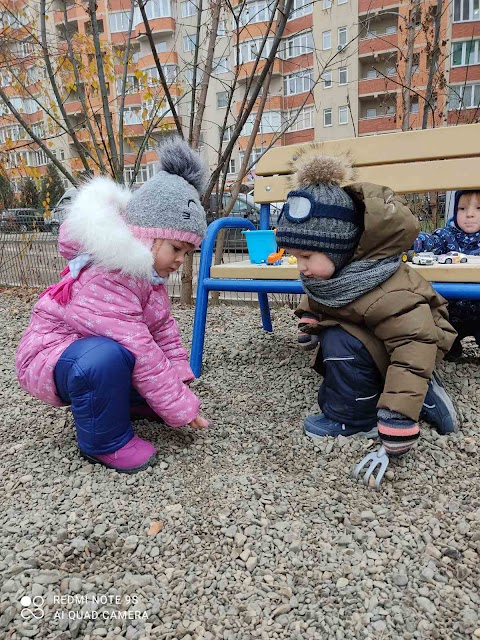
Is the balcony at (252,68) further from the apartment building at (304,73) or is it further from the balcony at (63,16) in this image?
the balcony at (63,16)

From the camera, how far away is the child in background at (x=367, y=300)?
1649 mm

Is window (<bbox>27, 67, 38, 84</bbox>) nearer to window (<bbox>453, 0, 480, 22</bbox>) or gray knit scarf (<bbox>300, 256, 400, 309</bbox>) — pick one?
gray knit scarf (<bbox>300, 256, 400, 309</bbox>)

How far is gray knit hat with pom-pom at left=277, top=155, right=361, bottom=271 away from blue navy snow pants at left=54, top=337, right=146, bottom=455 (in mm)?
693

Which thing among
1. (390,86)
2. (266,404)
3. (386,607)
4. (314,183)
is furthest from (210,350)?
(390,86)

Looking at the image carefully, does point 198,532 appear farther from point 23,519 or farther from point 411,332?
point 411,332

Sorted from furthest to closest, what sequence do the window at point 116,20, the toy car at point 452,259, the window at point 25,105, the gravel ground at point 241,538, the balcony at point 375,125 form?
1. the balcony at point 375,125
2. the window at point 116,20
3. the window at point 25,105
4. the toy car at point 452,259
5. the gravel ground at point 241,538

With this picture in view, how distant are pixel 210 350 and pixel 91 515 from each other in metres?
1.64

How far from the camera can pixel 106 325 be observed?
5.65 feet

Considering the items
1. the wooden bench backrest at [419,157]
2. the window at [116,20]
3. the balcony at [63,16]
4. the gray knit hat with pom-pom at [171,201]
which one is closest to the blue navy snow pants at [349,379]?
the gray knit hat with pom-pom at [171,201]

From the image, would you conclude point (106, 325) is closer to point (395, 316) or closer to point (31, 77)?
point (395, 316)

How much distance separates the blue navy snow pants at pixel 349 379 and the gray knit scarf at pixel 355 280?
143mm

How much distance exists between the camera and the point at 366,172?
274 centimetres

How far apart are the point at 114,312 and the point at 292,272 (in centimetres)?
92

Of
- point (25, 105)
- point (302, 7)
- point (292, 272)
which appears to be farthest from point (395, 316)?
point (25, 105)
